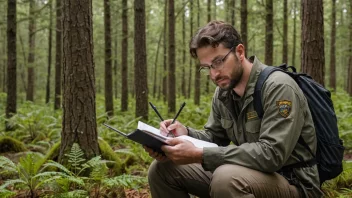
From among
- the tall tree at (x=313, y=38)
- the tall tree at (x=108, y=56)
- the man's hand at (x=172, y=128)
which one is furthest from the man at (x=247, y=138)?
the tall tree at (x=108, y=56)

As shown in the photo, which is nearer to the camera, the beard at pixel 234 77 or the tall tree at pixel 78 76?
the beard at pixel 234 77

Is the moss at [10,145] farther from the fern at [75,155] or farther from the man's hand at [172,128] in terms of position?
the man's hand at [172,128]

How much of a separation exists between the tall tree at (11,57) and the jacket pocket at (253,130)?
8.01 meters

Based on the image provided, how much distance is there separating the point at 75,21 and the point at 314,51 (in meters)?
3.79

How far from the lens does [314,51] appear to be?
5.79m

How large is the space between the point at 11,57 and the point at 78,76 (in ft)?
18.2

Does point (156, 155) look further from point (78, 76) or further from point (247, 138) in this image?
point (78, 76)

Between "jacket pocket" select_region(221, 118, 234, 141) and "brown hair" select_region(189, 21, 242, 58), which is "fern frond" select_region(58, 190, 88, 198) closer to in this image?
"jacket pocket" select_region(221, 118, 234, 141)

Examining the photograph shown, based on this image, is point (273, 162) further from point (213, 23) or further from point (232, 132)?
point (213, 23)

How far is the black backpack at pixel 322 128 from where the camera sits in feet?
8.76

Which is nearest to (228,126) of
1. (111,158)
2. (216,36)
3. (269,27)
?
(216,36)

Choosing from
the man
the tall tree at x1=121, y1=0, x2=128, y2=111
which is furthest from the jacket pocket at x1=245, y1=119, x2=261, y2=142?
the tall tree at x1=121, y1=0, x2=128, y2=111

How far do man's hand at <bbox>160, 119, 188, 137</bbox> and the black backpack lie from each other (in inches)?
33.0

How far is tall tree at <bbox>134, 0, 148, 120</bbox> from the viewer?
1070 cm
